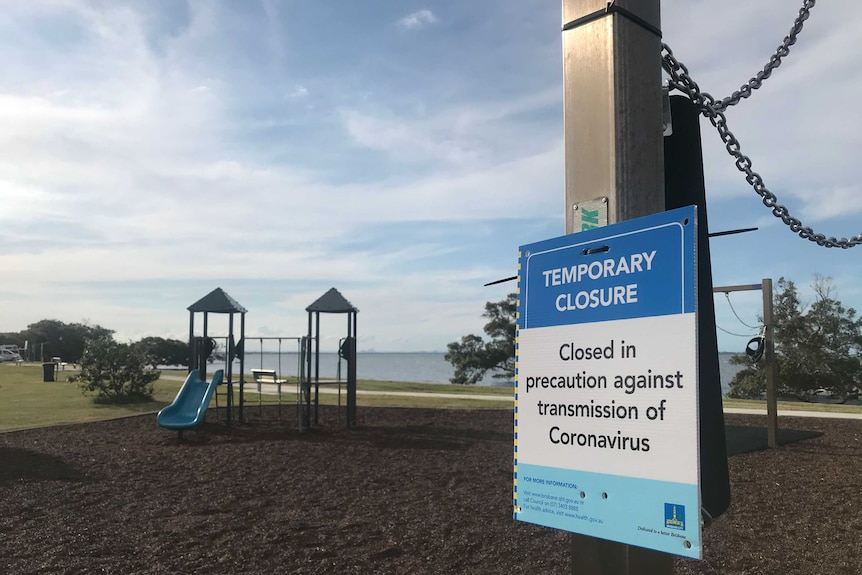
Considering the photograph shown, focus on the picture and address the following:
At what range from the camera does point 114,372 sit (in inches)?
Answer: 693

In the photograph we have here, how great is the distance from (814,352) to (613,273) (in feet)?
113

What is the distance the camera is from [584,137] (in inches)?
77.2

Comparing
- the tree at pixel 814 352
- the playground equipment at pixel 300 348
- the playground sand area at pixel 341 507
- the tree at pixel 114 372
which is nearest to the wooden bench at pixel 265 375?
the playground equipment at pixel 300 348

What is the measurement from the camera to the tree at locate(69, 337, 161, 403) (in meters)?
17.5

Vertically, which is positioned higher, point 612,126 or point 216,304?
point 216,304

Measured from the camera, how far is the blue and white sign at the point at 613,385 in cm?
157

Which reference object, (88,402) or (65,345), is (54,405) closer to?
(88,402)

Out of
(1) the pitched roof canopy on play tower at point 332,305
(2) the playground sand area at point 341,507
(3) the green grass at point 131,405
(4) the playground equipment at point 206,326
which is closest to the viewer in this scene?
(2) the playground sand area at point 341,507

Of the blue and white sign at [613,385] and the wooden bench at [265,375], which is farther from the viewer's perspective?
the wooden bench at [265,375]

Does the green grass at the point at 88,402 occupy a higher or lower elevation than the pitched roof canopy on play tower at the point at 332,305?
lower

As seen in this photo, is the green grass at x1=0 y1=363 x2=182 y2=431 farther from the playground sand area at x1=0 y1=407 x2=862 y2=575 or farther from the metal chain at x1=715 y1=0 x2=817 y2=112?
the metal chain at x1=715 y1=0 x2=817 y2=112

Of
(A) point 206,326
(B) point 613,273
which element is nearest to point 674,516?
(B) point 613,273

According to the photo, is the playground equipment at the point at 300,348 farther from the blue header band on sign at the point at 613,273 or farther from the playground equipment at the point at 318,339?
the blue header band on sign at the point at 613,273

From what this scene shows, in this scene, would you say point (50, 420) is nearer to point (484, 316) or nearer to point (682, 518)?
point (682, 518)
